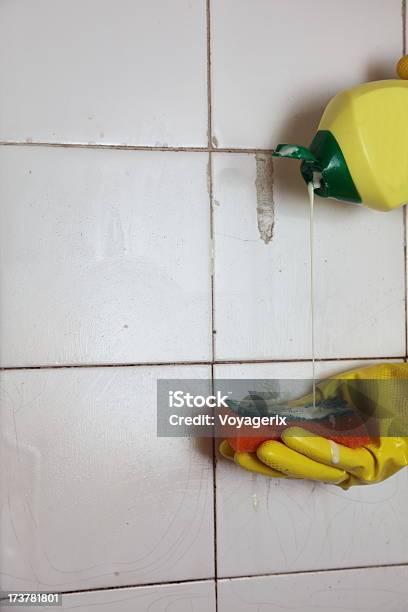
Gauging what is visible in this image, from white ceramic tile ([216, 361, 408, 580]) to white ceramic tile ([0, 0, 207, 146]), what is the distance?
1.26ft

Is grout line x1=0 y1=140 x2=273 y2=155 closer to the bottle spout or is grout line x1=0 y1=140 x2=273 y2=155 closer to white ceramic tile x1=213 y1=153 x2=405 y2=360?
white ceramic tile x1=213 y1=153 x2=405 y2=360

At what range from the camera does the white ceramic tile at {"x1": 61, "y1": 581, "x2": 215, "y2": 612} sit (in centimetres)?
92

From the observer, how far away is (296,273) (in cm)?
98

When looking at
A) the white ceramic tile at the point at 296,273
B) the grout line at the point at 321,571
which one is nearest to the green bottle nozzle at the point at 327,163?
the white ceramic tile at the point at 296,273

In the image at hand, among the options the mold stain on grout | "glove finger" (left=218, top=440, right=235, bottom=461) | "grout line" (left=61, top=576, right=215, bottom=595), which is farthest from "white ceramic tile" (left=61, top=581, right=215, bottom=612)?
the mold stain on grout

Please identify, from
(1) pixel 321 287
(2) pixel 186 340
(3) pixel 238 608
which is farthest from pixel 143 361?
(3) pixel 238 608

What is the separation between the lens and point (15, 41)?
0.91m

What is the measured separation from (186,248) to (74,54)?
320 mm

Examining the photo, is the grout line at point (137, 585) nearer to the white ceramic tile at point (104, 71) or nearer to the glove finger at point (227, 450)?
the glove finger at point (227, 450)

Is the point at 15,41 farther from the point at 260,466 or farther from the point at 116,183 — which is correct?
the point at 260,466

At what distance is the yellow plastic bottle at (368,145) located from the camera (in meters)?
0.82

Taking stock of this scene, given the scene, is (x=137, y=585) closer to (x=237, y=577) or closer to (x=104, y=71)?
(x=237, y=577)

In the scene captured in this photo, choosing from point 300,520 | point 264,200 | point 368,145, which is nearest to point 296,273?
point 264,200

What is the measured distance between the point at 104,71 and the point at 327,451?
616mm
